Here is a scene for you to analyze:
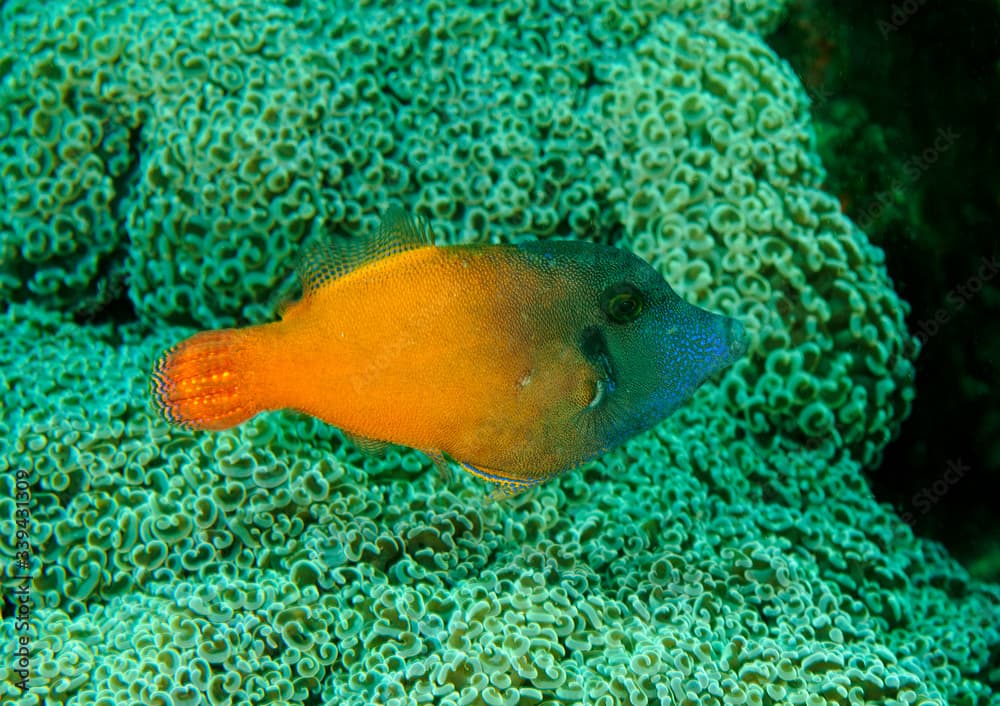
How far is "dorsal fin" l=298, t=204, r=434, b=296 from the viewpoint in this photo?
88.2 inches

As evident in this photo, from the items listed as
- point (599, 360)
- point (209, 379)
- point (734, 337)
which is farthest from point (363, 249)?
point (734, 337)

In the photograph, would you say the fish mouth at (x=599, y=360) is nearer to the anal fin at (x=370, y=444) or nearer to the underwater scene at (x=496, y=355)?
the underwater scene at (x=496, y=355)

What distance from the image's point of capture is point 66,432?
10.0 ft

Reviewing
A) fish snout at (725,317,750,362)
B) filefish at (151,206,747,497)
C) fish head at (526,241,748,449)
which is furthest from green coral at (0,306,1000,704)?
fish snout at (725,317,750,362)

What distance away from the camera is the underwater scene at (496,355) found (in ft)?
7.54

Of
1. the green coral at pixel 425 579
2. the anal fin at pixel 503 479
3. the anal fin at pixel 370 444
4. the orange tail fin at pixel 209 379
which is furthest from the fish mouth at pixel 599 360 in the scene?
the orange tail fin at pixel 209 379

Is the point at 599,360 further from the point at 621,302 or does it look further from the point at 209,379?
the point at 209,379

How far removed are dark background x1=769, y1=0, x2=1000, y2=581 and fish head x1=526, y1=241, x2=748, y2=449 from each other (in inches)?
100

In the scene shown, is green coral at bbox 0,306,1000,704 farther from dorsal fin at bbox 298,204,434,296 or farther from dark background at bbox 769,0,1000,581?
dorsal fin at bbox 298,204,434,296

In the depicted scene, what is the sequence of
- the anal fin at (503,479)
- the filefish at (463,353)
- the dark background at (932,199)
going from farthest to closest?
1. the dark background at (932,199)
2. the anal fin at (503,479)
3. the filefish at (463,353)

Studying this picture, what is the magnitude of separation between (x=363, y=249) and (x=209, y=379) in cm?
60

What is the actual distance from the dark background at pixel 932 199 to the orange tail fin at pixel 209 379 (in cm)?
356

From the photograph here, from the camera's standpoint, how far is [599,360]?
90.1 inches

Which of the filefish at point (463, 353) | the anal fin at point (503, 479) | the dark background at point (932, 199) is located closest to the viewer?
the filefish at point (463, 353)
